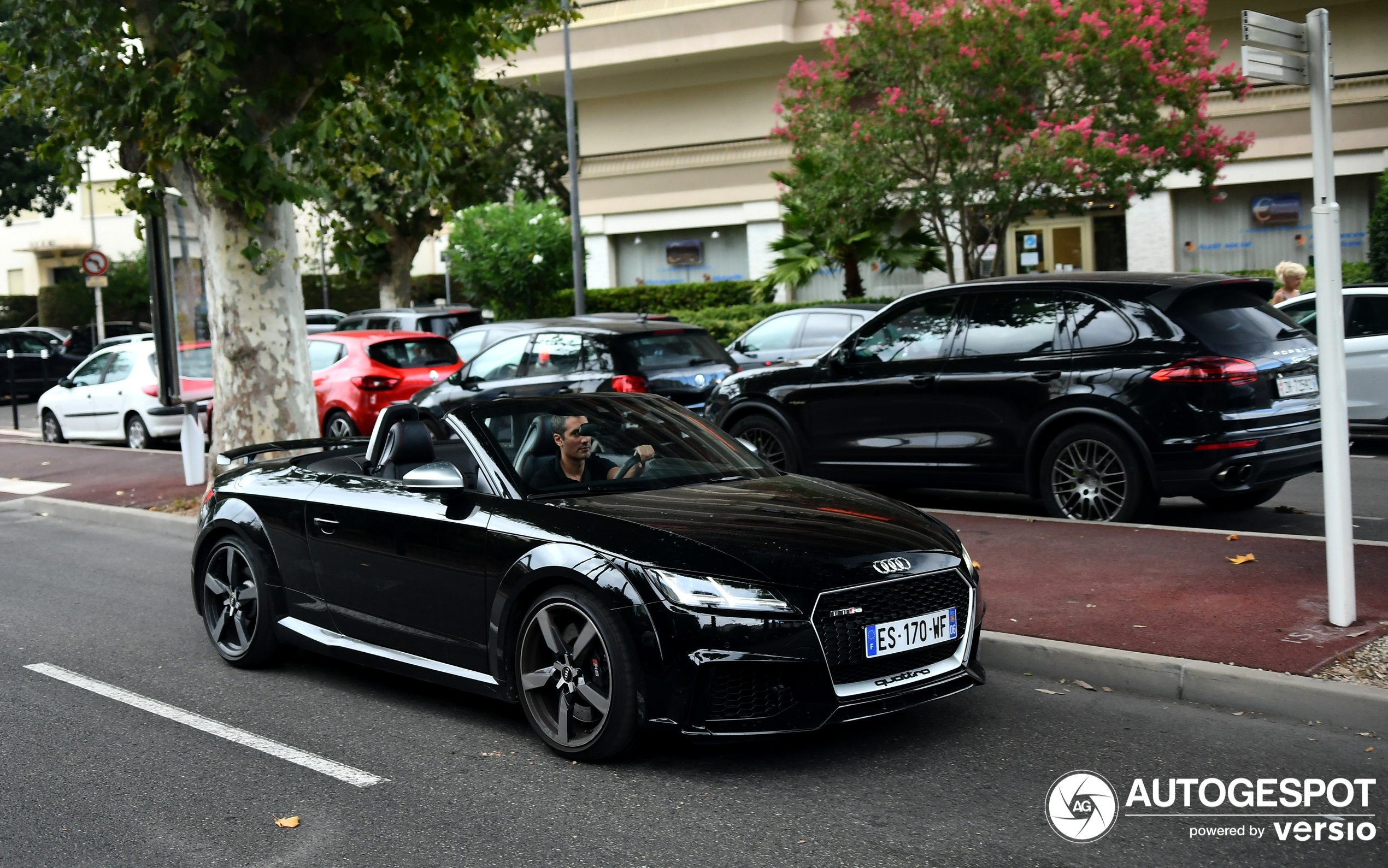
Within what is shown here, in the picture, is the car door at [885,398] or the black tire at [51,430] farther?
the black tire at [51,430]

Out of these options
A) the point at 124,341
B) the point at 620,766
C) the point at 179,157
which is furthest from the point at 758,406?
the point at 124,341

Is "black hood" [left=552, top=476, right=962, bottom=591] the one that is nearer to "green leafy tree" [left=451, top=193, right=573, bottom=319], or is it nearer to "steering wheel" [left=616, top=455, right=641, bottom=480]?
"steering wheel" [left=616, top=455, right=641, bottom=480]

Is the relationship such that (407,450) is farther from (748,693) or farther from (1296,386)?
(1296,386)

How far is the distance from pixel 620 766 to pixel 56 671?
11.7 feet

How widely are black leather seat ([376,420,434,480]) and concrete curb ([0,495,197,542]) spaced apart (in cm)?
548

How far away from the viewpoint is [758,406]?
11547 millimetres

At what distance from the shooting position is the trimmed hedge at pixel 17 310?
50344 millimetres

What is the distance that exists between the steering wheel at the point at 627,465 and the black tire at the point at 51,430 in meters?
17.4

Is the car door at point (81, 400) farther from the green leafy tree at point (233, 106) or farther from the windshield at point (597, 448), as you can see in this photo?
the windshield at point (597, 448)

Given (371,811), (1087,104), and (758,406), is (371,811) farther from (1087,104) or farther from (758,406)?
(1087,104)

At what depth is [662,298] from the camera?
3269cm

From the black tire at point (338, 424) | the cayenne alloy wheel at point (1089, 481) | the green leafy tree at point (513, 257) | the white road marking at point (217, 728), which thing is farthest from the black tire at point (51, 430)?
the cayenne alloy wheel at point (1089, 481)

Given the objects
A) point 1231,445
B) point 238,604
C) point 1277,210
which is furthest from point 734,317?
point 238,604

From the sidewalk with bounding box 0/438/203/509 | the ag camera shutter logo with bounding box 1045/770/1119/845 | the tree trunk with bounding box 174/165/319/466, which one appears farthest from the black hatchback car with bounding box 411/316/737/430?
the ag camera shutter logo with bounding box 1045/770/1119/845
